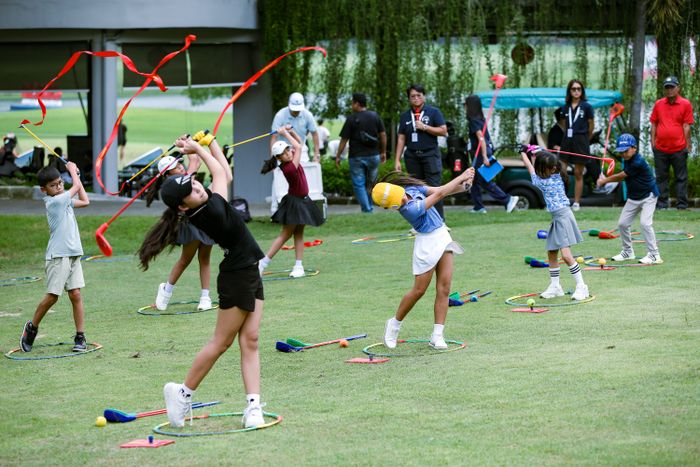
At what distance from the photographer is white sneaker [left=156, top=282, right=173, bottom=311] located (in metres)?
11.9

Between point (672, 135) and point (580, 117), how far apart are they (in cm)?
152

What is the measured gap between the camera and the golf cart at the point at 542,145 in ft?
67.7

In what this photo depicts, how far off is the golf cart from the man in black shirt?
249cm

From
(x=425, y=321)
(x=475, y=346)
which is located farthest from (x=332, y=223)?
(x=475, y=346)

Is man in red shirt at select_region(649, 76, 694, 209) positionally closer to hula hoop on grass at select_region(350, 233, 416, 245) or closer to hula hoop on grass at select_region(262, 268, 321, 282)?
hula hoop on grass at select_region(350, 233, 416, 245)

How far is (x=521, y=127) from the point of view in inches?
960

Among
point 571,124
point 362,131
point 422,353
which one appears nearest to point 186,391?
point 422,353

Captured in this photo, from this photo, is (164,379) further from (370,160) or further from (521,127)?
(521,127)

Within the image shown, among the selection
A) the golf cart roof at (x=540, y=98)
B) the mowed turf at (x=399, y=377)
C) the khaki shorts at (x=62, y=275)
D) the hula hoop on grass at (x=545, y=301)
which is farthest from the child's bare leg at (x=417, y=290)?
the golf cart roof at (x=540, y=98)

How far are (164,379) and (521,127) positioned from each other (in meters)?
16.8

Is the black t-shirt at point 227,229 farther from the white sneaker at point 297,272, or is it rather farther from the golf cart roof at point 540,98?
the golf cart roof at point 540,98

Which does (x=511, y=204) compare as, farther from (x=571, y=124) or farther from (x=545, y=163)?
(x=545, y=163)

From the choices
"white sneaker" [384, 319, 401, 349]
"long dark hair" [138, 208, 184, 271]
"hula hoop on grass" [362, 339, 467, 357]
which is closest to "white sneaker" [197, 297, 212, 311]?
"long dark hair" [138, 208, 184, 271]

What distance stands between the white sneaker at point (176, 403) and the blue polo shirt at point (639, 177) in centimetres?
753
